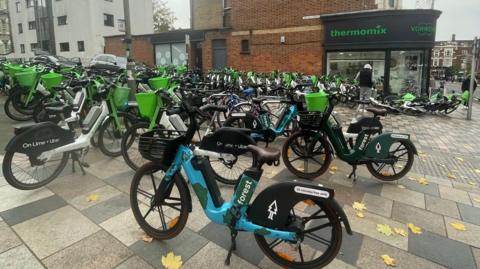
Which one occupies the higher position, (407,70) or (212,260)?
(407,70)

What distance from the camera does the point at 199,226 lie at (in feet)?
9.55

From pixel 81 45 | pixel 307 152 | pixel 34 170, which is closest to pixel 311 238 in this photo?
pixel 307 152

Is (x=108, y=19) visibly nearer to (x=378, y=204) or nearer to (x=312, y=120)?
(x=312, y=120)

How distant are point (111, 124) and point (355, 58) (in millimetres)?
11160

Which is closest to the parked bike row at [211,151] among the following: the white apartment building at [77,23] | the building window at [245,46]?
the building window at [245,46]

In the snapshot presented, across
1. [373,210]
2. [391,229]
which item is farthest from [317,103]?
[391,229]

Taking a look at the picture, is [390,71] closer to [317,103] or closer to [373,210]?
[317,103]

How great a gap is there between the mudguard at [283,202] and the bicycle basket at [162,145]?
76 centimetres

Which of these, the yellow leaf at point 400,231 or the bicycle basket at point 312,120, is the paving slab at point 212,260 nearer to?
the yellow leaf at point 400,231

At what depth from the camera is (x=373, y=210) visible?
332 centimetres

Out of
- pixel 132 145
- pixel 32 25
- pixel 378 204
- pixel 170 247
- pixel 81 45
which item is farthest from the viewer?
pixel 32 25

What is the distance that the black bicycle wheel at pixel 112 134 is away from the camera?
14.8 feet

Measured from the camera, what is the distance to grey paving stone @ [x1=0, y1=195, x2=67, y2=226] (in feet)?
9.76

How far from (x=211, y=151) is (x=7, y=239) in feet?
6.08
